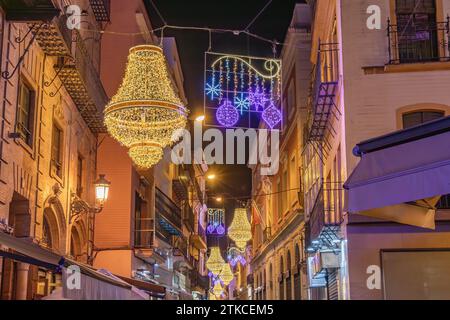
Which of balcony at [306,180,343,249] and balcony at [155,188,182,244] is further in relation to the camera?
balcony at [155,188,182,244]

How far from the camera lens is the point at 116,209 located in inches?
952

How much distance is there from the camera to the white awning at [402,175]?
364 inches

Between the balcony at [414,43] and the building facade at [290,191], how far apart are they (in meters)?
11.0

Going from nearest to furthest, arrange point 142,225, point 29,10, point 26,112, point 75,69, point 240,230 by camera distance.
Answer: point 29,10 < point 26,112 < point 75,69 < point 142,225 < point 240,230

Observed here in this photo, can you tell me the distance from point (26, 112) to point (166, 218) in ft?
56.9

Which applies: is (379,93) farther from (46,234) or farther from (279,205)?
(279,205)

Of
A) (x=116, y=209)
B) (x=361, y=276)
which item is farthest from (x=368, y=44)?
(x=116, y=209)

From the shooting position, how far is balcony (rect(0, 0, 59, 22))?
45.0ft

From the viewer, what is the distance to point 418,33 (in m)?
17.4

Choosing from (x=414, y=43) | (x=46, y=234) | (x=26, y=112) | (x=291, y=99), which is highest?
(x=291, y=99)

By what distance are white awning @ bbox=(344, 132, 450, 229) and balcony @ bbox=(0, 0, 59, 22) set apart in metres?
7.53

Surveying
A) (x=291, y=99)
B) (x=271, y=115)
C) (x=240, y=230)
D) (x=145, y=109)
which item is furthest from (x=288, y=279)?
(x=145, y=109)

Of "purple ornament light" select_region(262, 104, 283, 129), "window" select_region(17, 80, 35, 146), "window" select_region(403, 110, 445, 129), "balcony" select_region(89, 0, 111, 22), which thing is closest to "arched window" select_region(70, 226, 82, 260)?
"window" select_region(17, 80, 35, 146)

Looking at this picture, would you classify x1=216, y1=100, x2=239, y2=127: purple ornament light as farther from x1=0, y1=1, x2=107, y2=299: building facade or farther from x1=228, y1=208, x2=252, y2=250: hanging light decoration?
x1=228, y1=208, x2=252, y2=250: hanging light decoration
